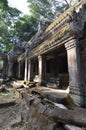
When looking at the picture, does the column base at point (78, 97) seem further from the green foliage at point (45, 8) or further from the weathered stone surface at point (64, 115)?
the green foliage at point (45, 8)

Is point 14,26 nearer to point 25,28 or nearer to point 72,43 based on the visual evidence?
point 25,28

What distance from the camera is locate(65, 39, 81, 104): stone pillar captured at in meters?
4.84

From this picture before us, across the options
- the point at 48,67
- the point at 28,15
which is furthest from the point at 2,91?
the point at 28,15

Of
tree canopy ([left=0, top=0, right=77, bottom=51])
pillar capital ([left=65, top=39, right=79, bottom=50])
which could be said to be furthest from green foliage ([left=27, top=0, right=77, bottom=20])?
pillar capital ([left=65, top=39, right=79, bottom=50])

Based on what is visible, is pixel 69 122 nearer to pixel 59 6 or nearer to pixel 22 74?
pixel 22 74

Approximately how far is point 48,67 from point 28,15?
16738mm

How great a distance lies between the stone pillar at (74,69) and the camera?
4.84 meters

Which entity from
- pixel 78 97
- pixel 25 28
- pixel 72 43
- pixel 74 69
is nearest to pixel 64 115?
pixel 78 97

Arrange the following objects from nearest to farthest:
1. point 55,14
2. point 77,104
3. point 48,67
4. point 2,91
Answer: point 77,104
point 2,91
point 48,67
point 55,14

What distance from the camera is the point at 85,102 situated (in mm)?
4676

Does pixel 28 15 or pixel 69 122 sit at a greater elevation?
pixel 28 15

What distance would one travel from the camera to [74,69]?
509 centimetres

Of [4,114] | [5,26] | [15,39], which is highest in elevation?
[5,26]

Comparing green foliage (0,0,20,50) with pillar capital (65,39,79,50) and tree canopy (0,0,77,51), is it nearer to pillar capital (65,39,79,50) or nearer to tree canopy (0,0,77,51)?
tree canopy (0,0,77,51)
